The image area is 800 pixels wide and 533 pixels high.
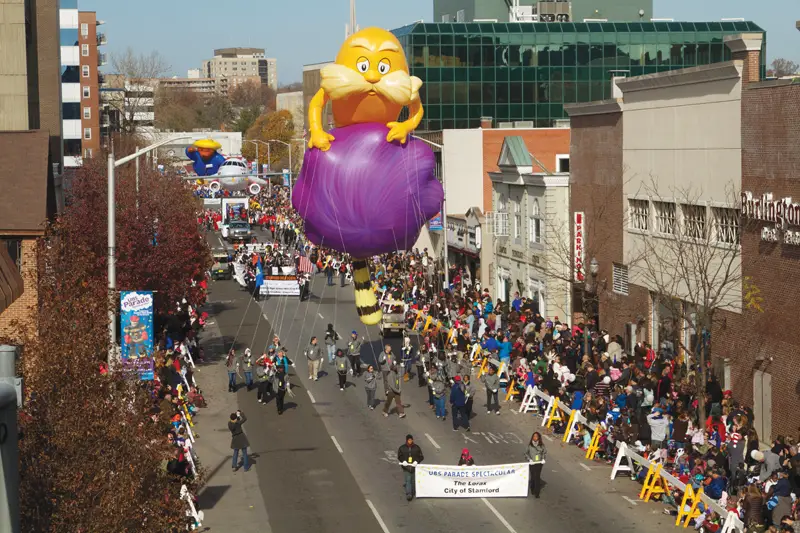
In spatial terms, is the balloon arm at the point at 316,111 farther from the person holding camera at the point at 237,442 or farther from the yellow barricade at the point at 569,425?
the yellow barricade at the point at 569,425

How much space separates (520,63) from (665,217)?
43166 millimetres

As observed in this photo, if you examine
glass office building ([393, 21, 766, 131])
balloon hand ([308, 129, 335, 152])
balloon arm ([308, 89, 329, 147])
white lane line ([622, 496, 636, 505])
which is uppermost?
glass office building ([393, 21, 766, 131])

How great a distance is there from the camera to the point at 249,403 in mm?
32906

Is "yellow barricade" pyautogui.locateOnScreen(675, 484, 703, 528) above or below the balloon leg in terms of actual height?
below

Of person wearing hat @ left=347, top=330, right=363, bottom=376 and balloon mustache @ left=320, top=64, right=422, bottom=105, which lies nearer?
balloon mustache @ left=320, top=64, right=422, bottom=105

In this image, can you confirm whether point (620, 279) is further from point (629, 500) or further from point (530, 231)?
point (629, 500)

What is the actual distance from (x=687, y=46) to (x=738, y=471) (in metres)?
60.4

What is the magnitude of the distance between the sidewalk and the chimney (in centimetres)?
1393

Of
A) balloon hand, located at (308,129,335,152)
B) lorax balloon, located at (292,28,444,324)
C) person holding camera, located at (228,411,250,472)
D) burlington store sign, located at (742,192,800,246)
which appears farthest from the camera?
balloon hand, located at (308,129,335,152)

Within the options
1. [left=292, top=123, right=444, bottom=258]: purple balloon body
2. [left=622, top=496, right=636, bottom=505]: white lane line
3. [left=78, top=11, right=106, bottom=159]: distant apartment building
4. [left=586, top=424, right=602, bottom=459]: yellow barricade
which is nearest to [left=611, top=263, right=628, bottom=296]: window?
[left=292, top=123, right=444, bottom=258]: purple balloon body

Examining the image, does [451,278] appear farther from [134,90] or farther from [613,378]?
[134,90]

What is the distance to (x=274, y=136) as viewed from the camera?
5477 inches

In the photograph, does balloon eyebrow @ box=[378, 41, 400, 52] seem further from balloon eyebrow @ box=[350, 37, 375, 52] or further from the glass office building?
the glass office building

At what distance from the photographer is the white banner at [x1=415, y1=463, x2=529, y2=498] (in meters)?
23.0
